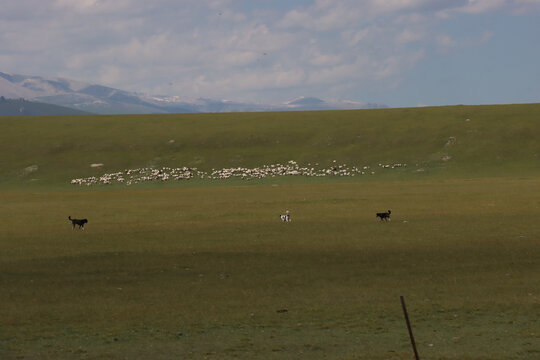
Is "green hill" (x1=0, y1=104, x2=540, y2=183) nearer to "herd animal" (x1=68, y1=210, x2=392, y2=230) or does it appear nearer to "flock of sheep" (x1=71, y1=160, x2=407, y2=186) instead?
"flock of sheep" (x1=71, y1=160, x2=407, y2=186)

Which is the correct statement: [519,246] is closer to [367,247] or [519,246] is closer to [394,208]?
[367,247]

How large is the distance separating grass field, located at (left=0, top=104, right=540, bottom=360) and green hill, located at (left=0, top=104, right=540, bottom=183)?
22.7 metres

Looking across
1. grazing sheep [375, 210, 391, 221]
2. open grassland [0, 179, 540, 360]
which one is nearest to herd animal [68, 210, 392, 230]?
grazing sheep [375, 210, 391, 221]

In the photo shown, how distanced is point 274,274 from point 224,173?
6612 centimetres

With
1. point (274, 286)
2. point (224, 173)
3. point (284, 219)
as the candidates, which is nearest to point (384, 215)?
point (284, 219)

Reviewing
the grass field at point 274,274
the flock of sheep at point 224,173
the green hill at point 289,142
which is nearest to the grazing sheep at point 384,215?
the grass field at point 274,274

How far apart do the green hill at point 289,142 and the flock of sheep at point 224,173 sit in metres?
2.47

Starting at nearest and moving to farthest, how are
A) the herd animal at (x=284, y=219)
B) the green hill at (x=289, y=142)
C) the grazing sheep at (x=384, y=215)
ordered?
the herd animal at (x=284, y=219) → the grazing sheep at (x=384, y=215) → the green hill at (x=289, y=142)

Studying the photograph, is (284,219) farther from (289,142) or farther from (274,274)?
(289,142)

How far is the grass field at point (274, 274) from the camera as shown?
15070 mm

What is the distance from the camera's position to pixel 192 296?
65.0ft

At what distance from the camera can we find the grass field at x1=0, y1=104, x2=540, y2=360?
15070mm

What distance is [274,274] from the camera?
75.5 ft

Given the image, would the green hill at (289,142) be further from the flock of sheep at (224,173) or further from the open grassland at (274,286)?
the open grassland at (274,286)
